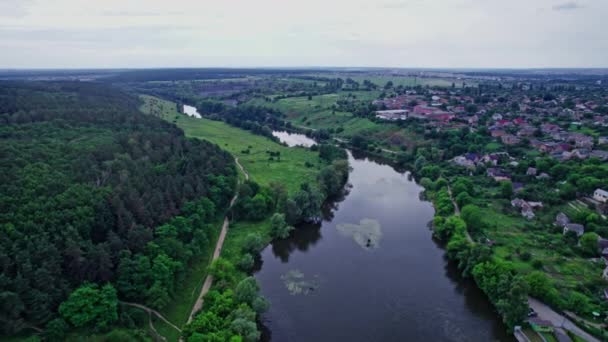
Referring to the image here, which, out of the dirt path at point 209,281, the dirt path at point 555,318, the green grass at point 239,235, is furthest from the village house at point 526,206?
the dirt path at point 209,281

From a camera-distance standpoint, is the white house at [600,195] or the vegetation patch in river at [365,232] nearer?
the vegetation patch in river at [365,232]

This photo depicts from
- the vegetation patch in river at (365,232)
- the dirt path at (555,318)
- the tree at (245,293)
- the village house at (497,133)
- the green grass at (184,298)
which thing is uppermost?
the village house at (497,133)

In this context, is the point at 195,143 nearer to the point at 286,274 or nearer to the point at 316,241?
the point at 316,241

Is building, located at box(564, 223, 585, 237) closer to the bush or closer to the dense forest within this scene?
the bush

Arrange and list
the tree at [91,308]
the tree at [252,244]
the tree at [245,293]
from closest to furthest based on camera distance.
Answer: the tree at [91,308] < the tree at [245,293] < the tree at [252,244]

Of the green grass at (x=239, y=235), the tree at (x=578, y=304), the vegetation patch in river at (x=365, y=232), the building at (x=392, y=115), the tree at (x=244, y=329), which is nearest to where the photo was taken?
the tree at (x=244, y=329)

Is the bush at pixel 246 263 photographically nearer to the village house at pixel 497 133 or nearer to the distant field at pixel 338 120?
the distant field at pixel 338 120

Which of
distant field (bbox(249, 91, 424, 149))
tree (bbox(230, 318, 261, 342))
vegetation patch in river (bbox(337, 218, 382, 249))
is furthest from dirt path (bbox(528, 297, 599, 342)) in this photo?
distant field (bbox(249, 91, 424, 149))
